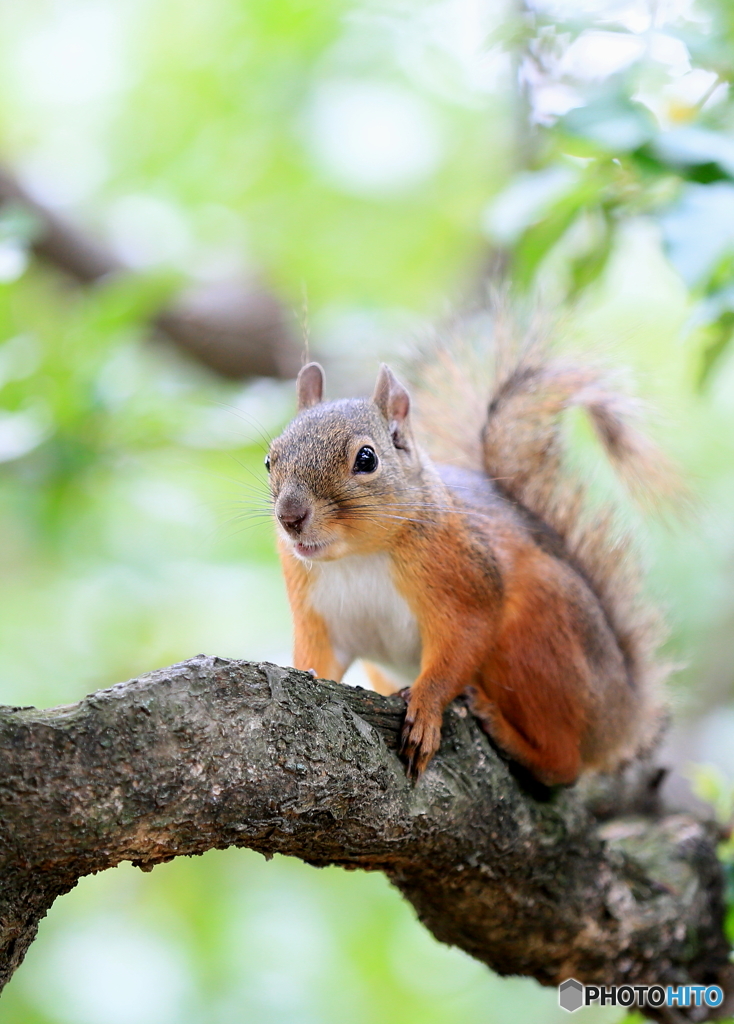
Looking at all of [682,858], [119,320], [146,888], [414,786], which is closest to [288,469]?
[414,786]

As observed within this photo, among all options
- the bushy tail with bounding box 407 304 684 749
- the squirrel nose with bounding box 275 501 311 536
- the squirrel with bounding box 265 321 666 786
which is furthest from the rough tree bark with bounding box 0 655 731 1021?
the bushy tail with bounding box 407 304 684 749

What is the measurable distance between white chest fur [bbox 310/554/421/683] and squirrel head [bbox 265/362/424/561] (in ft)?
0.24

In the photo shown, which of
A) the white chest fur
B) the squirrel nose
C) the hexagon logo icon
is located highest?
the squirrel nose

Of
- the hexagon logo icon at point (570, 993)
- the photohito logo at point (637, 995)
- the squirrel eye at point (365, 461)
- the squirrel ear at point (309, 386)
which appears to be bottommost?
the photohito logo at point (637, 995)

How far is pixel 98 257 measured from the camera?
532 centimetres

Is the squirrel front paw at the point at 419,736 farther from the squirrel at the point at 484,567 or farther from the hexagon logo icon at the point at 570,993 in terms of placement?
the hexagon logo icon at the point at 570,993

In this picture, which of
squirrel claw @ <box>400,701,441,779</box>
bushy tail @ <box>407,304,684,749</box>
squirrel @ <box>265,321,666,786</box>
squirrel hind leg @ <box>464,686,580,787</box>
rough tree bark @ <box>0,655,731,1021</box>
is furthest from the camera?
bushy tail @ <box>407,304,684,749</box>

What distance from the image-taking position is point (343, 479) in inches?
92.0

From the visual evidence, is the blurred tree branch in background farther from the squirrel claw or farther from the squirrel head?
the squirrel claw

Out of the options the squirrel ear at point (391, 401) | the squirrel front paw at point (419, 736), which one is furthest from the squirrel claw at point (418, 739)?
the squirrel ear at point (391, 401)

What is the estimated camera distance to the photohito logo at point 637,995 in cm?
280

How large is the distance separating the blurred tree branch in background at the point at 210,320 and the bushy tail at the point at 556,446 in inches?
80.3

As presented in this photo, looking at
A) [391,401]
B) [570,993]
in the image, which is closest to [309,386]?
[391,401]

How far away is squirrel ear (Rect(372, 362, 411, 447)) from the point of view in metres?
2.60
